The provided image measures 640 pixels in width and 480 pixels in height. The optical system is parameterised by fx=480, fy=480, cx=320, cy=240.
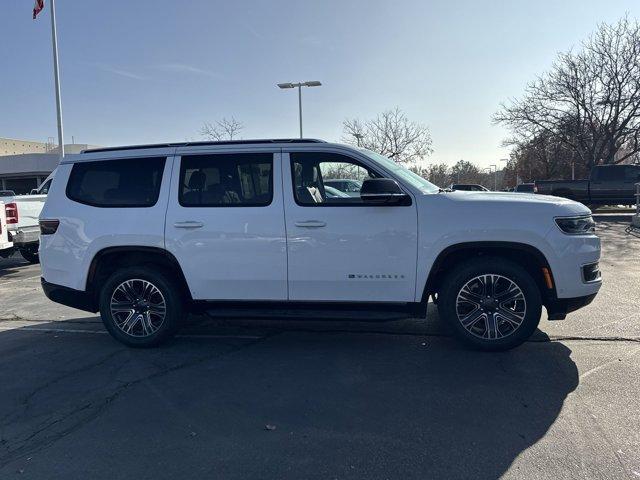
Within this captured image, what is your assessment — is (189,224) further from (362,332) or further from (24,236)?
(24,236)

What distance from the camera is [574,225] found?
4465 millimetres

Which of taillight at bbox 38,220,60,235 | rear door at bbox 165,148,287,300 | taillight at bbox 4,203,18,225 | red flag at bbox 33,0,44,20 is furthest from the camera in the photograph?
red flag at bbox 33,0,44,20

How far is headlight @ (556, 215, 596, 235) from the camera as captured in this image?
4422 mm

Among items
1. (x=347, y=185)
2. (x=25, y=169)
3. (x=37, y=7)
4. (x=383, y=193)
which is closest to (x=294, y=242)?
(x=347, y=185)

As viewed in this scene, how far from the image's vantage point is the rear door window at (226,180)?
4.86 m

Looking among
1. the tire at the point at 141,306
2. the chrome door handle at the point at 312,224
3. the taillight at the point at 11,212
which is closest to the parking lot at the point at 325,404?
the tire at the point at 141,306

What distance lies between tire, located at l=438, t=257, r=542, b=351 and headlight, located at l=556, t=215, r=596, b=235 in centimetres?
53

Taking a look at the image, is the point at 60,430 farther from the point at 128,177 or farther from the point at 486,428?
the point at 486,428

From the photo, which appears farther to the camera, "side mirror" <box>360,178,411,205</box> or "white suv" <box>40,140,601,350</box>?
"white suv" <box>40,140,601,350</box>

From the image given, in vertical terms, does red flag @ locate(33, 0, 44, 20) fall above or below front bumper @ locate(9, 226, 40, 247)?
above

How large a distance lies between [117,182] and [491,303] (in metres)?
4.06

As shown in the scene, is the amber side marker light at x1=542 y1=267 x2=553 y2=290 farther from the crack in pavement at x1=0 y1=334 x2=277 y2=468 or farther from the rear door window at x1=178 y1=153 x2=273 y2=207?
the crack in pavement at x1=0 y1=334 x2=277 y2=468

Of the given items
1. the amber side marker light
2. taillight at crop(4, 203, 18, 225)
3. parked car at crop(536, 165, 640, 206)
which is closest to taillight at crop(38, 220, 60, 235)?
the amber side marker light

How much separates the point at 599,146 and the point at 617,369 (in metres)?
33.6
